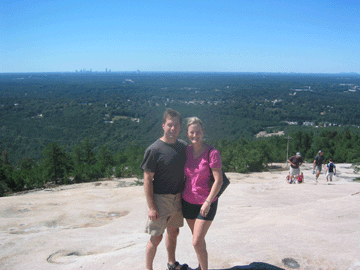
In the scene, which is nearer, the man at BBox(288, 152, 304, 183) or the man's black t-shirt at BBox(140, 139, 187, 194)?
the man's black t-shirt at BBox(140, 139, 187, 194)

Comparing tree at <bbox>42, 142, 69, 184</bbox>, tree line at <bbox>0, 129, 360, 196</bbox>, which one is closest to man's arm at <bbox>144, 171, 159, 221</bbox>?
tree line at <bbox>0, 129, 360, 196</bbox>

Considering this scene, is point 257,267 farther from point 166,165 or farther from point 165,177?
point 166,165

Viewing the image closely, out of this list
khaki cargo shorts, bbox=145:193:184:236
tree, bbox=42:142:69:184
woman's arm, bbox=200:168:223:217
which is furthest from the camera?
tree, bbox=42:142:69:184

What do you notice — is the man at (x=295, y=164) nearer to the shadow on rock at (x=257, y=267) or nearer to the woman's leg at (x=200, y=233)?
the shadow on rock at (x=257, y=267)

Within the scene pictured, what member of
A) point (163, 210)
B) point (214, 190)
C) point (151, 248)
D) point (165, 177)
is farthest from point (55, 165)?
point (214, 190)

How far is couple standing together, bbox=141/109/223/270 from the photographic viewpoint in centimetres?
320

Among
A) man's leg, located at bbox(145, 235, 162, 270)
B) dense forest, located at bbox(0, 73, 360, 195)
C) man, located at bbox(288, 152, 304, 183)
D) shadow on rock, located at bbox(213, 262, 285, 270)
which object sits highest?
man's leg, located at bbox(145, 235, 162, 270)

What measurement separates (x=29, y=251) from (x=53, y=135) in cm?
6161

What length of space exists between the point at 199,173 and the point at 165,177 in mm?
380

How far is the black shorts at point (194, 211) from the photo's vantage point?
10.6ft

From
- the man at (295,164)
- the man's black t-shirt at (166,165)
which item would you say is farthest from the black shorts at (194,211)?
the man at (295,164)

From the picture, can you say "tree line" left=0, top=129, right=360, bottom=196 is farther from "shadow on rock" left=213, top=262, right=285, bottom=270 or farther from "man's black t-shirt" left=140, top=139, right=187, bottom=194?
"man's black t-shirt" left=140, top=139, right=187, bottom=194

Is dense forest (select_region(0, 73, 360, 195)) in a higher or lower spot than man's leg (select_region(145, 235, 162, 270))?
lower

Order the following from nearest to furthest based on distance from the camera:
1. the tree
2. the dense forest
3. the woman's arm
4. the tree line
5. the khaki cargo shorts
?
the woman's arm < the khaki cargo shorts < the tree line < the tree < the dense forest
